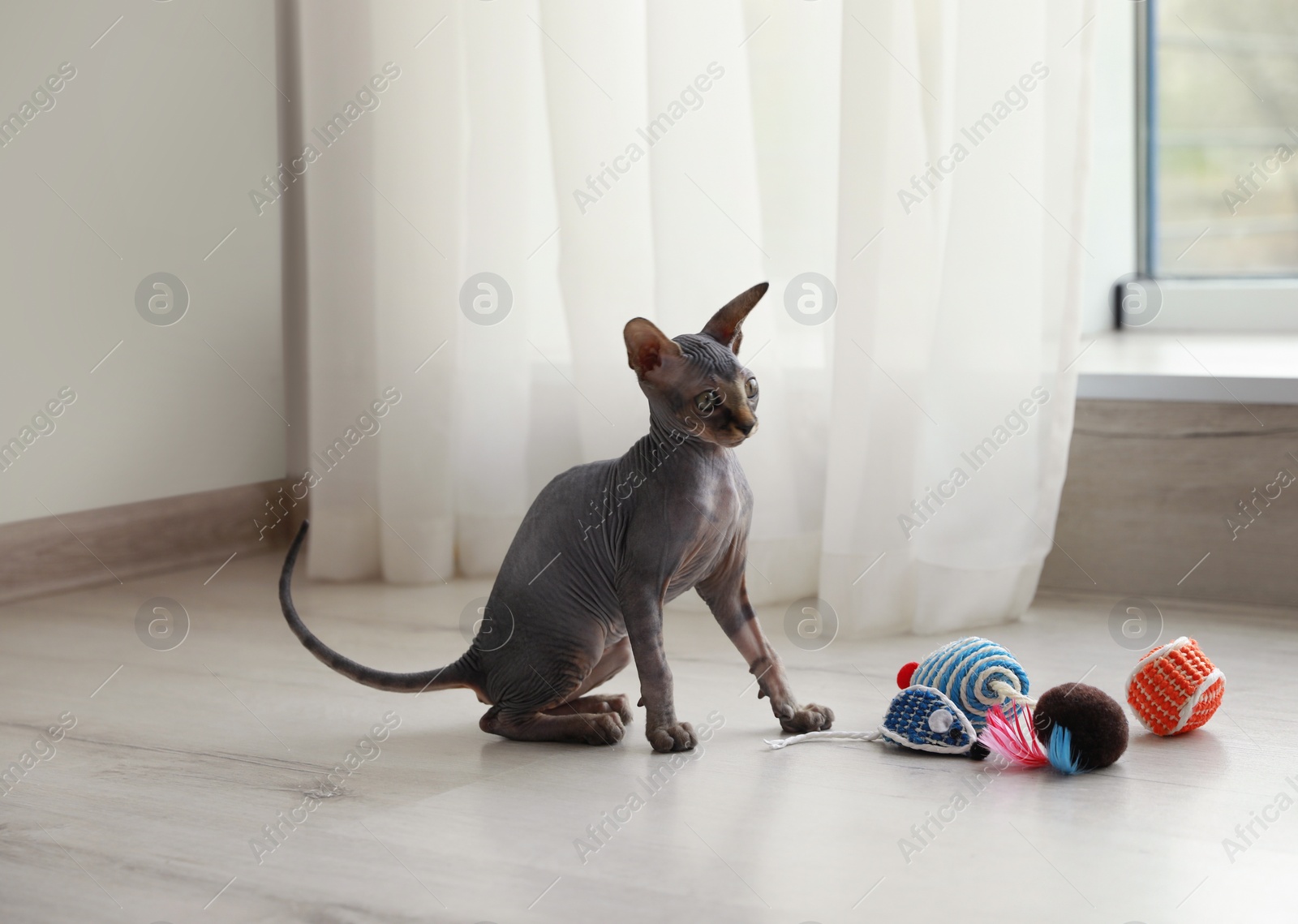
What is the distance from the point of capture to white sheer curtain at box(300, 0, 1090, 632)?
1447 mm

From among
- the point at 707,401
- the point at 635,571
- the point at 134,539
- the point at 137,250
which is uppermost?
the point at 137,250

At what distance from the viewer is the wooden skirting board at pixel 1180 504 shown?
1532 mm

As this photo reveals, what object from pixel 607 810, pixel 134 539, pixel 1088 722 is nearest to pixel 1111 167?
pixel 1088 722

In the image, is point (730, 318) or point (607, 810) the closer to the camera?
point (607, 810)

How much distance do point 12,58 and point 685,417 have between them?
1.25 metres

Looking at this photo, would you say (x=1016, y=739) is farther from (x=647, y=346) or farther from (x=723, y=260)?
(x=723, y=260)

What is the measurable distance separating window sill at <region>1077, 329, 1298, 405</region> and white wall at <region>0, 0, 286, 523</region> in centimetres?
134

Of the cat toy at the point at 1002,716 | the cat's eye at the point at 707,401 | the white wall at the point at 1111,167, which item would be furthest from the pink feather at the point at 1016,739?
the white wall at the point at 1111,167

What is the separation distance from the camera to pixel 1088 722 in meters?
1.01

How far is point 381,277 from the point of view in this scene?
183 cm

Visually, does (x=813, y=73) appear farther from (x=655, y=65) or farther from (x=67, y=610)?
(x=67, y=610)

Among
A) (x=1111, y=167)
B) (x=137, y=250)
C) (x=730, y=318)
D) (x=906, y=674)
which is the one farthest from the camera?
(x=1111, y=167)

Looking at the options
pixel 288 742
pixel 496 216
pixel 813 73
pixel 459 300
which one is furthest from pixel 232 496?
pixel 813 73

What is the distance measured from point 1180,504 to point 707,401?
0.88 m
